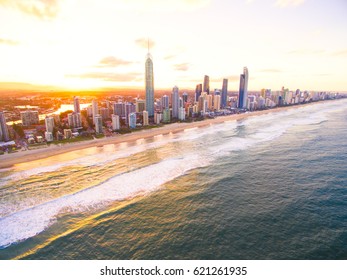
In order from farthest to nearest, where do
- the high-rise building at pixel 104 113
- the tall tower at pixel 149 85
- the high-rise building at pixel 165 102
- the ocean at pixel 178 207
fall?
the high-rise building at pixel 165 102
the tall tower at pixel 149 85
the high-rise building at pixel 104 113
the ocean at pixel 178 207

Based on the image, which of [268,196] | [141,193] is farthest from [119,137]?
[268,196]

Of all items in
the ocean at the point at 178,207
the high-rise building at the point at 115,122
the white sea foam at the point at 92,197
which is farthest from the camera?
the high-rise building at the point at 115,122

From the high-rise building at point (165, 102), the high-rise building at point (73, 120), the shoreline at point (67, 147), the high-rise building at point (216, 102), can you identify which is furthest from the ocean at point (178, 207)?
the high-rise building at point (216, 102)

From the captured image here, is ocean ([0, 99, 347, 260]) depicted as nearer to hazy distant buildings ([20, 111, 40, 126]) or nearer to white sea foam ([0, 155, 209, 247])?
white sea foam ([0, 155, 209, 247])

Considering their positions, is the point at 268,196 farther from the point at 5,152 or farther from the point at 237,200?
the point at 5,152

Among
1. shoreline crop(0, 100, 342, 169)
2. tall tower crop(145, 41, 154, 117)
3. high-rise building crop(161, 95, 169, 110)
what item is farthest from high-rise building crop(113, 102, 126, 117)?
high-rise building crop(161, 95, 169, 110)

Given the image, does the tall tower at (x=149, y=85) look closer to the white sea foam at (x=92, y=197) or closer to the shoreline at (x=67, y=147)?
the shoreline at (x=67, y=147)

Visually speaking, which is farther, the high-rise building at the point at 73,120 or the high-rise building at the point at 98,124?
the high-rise building at the point at 73,120
